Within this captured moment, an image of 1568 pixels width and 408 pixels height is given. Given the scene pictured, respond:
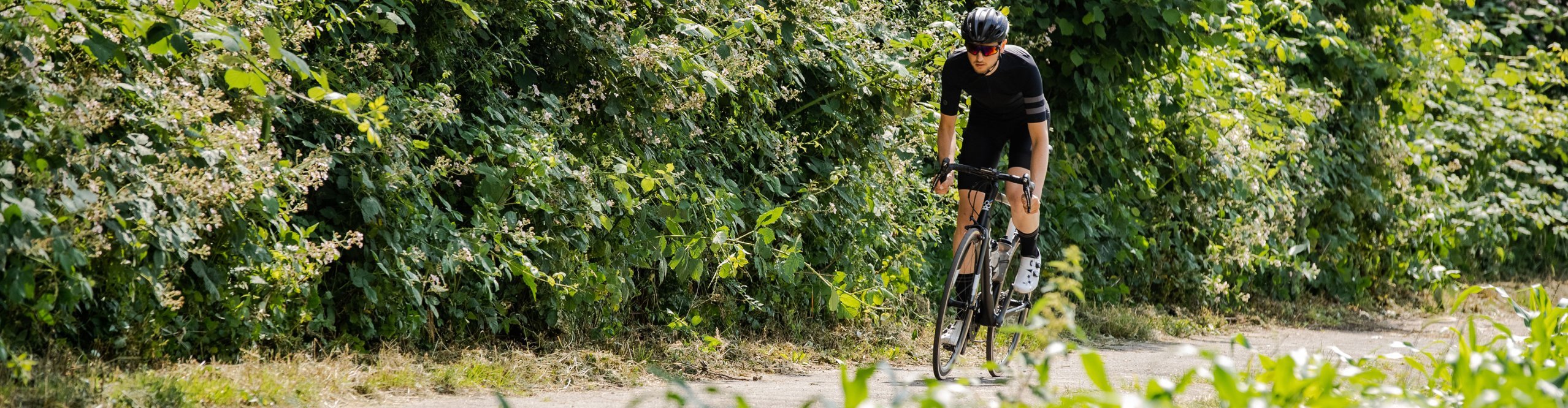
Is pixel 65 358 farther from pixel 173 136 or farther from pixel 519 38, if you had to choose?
pixel 519 38

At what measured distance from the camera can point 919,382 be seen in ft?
18.0

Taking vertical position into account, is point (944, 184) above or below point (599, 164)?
above

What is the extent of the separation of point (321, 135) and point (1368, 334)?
6917mm

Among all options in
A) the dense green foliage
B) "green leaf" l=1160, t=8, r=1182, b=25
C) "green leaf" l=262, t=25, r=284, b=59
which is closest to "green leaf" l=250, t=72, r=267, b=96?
the dense green foliage

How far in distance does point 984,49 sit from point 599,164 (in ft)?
5.35

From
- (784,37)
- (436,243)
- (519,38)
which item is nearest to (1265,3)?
(784,37)

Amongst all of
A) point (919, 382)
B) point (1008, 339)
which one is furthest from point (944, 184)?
point (1008, 339)

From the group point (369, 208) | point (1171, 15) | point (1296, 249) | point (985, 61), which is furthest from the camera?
point (1296, 249)

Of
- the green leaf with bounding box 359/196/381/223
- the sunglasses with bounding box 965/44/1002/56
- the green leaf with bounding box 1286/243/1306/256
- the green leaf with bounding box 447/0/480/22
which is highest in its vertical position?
the sunglasses with bounding box 965/44/1002/56

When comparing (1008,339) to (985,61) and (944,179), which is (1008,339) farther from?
(985,61)

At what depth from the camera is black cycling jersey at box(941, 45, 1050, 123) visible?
5480mm

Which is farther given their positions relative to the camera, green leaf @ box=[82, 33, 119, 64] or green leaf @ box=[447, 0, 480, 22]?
green leaf @ box=[447, 0, 480, 22]

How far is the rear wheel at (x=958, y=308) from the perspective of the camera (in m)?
5.51

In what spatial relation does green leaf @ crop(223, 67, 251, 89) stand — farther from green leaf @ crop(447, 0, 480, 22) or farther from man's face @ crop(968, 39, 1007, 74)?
man's face @ crop(968, 39, 1007, 74)
